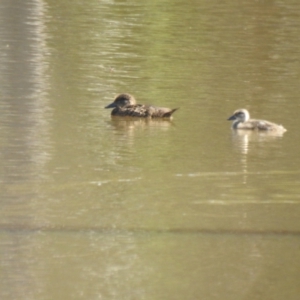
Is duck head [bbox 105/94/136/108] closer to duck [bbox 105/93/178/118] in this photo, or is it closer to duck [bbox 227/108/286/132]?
duck [bbox 105/93/178/118]

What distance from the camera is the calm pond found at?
249 inches

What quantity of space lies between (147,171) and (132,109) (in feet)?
8.62

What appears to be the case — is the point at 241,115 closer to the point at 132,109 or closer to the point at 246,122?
the point at 246,122

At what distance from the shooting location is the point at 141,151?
948 centimetres

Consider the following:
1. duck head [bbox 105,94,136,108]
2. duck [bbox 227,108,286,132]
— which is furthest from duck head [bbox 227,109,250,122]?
duck head [bbox 105,94,136,108]

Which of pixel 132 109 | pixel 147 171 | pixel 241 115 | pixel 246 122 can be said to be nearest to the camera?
pixel 147 171

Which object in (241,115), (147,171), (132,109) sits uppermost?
(147,171)

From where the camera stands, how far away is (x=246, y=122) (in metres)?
10.6

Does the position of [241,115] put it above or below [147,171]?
below

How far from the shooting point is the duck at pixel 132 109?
11031 millimetres

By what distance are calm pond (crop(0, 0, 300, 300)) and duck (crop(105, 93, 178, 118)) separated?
110mm

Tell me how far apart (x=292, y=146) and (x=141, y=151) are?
55.7 inches

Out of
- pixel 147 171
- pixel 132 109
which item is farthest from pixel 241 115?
pixel 147 171

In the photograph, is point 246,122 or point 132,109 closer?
point 246,122
